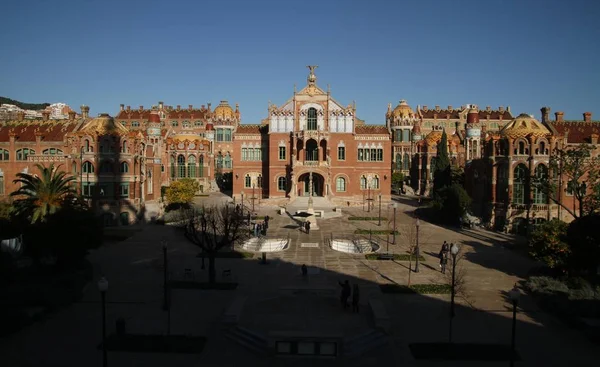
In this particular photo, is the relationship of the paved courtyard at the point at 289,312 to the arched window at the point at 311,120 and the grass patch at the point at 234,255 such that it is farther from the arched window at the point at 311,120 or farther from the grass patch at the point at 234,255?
the arched window at the point at 311,120

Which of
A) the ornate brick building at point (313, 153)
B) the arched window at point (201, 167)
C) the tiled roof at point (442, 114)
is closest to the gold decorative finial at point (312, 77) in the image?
the ornate brick building at point (313, 153)

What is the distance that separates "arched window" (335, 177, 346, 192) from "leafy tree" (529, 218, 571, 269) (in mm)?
43274

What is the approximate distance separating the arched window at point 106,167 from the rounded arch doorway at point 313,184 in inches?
1100

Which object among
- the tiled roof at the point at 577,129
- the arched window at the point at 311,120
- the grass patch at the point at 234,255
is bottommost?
the grass patch at the point at 234,255

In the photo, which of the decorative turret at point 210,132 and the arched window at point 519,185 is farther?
the decorative turret at point 210,132

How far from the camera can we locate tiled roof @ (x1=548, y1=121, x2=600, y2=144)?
190ft

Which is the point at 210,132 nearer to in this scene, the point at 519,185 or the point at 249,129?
the point at 249,129

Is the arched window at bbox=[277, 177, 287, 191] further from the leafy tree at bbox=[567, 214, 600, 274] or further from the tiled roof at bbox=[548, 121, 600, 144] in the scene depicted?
the leafy tree at bbox=[567, 214, 600, 274]

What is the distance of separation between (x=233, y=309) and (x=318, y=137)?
162ft

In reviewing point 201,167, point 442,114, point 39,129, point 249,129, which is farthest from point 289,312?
point 442,114

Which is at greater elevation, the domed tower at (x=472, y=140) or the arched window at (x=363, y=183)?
the domed tower at (x=472, y=140)

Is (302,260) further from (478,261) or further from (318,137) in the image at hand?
(318,137)

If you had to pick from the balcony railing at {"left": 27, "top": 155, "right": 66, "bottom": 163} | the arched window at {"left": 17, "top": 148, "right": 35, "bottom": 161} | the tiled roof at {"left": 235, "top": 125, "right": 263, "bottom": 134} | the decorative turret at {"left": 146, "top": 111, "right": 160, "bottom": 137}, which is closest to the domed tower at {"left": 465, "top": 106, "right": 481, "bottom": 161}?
the tiled roof at {"left": 235, "top": 125, "right": 263, "bottom": 134}

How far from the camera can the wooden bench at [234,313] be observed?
21469 millimetres
